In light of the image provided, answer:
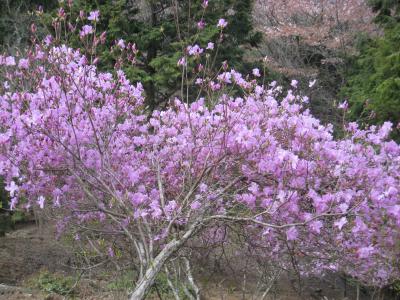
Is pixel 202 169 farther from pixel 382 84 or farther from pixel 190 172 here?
pixel 382 84

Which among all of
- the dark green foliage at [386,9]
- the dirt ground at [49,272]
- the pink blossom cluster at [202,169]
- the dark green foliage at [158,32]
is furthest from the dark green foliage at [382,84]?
the dirt ground at [49,272]

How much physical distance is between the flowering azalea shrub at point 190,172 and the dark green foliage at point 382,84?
2782 mm

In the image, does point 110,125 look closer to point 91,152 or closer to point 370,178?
point 91,152

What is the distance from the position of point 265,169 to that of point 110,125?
139 centimetres

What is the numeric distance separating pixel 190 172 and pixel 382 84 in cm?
520

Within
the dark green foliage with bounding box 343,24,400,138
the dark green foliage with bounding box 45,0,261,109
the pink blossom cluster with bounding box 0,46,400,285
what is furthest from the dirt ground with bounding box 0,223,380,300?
the dark green foliage with bounding box 45,0,261,109

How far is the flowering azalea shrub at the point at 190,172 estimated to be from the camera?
3.18 metres

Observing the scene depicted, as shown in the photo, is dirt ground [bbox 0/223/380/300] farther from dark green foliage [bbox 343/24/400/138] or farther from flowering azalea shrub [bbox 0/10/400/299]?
dark green foliage [bbox 343/24/400/138]

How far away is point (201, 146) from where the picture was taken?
3.59m

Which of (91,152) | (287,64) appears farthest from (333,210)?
(287,64)

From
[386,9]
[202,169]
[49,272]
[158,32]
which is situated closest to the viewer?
[202,169]

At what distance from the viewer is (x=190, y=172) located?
10.9 ft

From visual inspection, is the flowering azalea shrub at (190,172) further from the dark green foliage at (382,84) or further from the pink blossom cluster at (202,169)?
the dark green foliage at (382,84)

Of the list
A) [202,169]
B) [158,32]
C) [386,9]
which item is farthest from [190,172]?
[386,9]
